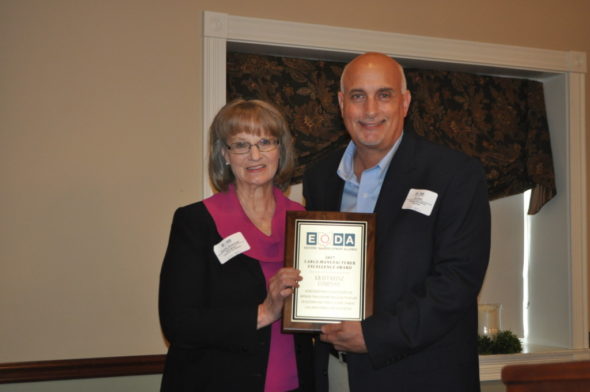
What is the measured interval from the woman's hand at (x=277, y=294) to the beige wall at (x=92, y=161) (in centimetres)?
151

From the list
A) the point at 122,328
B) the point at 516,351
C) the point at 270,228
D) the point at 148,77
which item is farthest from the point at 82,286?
the point at 516,351

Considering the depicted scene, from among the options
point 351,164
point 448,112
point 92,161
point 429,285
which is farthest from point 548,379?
point 448,112

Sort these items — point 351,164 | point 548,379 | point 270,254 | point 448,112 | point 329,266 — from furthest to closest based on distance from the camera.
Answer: point 448,112 → point 351,164 → point 270,254 → point 329,266 → point 548,379

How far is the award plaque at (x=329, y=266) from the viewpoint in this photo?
6.29 feet

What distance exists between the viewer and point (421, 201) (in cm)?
192

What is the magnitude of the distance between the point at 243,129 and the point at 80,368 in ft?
5.85

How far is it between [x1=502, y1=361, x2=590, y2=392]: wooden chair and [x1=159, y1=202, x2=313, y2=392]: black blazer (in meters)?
1.01

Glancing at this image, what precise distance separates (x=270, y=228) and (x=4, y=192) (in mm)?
1616

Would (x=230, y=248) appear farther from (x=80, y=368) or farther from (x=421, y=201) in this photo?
(x=80, y=368)

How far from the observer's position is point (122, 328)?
3268 mm

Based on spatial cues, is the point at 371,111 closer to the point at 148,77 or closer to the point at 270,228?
the point at 270,228

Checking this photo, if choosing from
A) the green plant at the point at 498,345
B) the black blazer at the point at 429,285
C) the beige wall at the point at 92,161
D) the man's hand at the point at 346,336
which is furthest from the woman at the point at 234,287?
the green plant at the point at 498,345

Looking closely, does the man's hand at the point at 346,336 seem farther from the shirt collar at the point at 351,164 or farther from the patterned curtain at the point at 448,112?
the patterned curtain at the point at 448,112

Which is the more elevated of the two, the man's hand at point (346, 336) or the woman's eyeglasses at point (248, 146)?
the woman's eyeglasses at point (248, 146)
